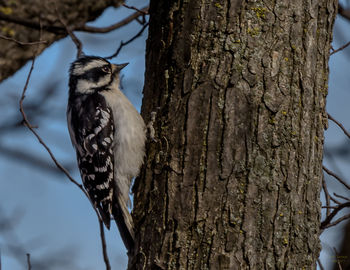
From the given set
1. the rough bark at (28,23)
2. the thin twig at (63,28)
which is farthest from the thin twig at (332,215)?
the rough bark at (28,23)

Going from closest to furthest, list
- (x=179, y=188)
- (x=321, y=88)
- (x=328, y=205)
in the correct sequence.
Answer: (x=179, y=188), (x=321, y=88), (x=328, y=205)

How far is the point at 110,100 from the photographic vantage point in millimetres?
4039

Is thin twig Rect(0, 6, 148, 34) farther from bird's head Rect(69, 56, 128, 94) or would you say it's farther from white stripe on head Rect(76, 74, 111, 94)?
white stripe on head Rect(76, 74, 111, 94)

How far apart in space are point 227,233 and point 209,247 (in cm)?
12

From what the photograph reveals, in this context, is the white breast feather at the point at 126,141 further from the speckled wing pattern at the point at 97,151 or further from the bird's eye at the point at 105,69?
the bird's eye at the point at 105,69

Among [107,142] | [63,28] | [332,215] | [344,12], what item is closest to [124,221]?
[107,142]

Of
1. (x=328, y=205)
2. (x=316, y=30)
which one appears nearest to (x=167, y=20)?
(x=316, y=30)

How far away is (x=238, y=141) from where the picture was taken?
8.48 feet

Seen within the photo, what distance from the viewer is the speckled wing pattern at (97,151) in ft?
12.4

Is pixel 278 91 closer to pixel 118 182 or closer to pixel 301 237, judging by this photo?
pixel 301 237

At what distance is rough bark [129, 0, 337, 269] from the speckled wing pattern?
2.87 ft

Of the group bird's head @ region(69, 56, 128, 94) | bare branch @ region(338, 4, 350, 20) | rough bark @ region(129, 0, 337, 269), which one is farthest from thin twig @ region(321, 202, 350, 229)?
bare branch @ region(338, 4, 350, 20)

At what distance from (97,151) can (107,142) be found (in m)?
0.11

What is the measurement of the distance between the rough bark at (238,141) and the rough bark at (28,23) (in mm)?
2444
